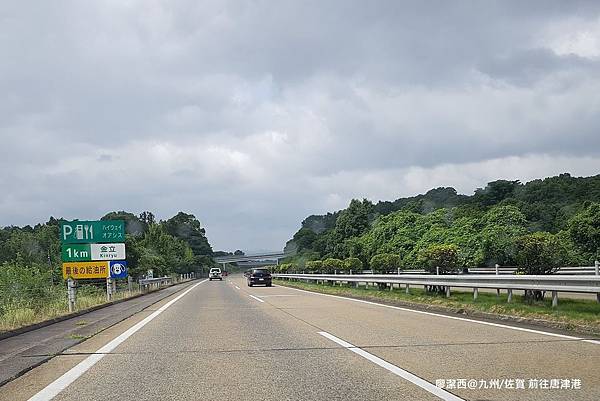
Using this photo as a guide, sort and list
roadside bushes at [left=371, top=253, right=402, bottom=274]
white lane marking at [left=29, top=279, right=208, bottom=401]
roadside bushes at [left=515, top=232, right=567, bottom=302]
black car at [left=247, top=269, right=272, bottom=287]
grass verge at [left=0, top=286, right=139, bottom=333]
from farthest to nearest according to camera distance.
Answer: black car at [left=247, top=269, right=272, bottom=287] < roadside bushes at [left=371, top=253, right=402, bottom=274] < roadside bushes at [left=515, top=232, right=567, bottom=302] < grass verge at [left=0, top=286, right=139, bottom=333] < white lane marking at [left=29, top=279, right=208, bottom=401]

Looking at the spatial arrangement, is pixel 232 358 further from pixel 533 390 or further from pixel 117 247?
pixel 117 247

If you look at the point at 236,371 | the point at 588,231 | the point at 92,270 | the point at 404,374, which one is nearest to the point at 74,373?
the point at 236,371

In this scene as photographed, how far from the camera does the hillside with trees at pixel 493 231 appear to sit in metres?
24.2

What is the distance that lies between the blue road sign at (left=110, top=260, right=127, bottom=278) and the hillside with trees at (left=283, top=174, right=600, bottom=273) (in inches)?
562

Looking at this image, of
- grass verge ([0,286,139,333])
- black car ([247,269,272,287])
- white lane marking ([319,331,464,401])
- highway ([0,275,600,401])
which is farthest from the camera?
black car ([247,269,272,287])

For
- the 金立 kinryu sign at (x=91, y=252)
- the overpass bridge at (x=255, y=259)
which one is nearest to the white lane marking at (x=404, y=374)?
the 金立 kinryu sign at (x=91, y=252)

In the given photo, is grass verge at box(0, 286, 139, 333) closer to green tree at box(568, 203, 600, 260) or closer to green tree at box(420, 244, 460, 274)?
green tree at box(420, 244, 460, 274)

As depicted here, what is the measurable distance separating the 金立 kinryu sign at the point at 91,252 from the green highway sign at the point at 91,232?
34 centimetres

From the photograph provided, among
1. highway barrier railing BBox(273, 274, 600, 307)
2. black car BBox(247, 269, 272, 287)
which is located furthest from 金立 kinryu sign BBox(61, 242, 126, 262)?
highway barrier railing BBox(273, 274, 600, 307)

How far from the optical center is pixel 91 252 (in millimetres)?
33094

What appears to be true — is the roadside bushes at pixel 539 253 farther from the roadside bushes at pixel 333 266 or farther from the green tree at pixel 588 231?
the roadside bushes at pixel 333 266

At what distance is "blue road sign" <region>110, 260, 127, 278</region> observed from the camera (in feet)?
110

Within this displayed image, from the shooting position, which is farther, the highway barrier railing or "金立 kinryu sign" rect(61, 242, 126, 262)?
"金立 kinryu sign" rect(61, 242, 126, 262)

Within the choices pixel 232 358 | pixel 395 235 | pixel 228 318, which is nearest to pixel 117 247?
pixel 228 318
